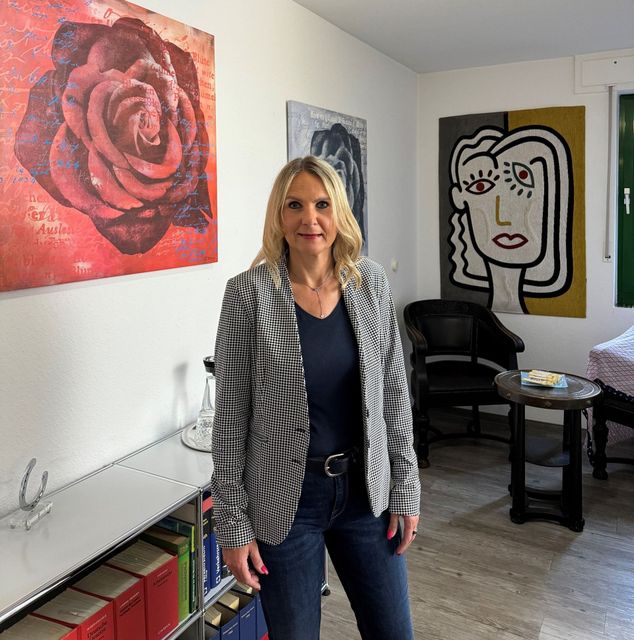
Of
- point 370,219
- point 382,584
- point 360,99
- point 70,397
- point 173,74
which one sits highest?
point 360,99

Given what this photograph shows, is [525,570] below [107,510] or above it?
below

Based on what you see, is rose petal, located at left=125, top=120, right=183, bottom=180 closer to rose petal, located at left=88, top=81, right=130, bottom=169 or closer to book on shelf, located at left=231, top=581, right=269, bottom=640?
rose petal, located at left=88, top=81, right=130, bottom=169

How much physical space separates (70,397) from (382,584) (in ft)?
3.42

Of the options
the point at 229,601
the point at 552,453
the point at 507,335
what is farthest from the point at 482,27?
the point at 229,601

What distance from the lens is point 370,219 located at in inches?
149

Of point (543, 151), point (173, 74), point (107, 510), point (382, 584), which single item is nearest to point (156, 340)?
point (107, 510)

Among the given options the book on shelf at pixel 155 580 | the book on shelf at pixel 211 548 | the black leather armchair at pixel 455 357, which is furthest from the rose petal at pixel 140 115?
the black leather armchair at pixel 455 357

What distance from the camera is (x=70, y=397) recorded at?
5.97 ft

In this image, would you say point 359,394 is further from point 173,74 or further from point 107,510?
point 173,74

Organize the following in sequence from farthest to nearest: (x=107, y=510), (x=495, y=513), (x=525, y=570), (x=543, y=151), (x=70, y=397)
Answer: (x=543, y=151) → (x=495, y=513) → (x=525, y=570) → (x=70, y=397) → (x=107, y=510)

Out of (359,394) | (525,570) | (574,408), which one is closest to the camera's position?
(359,394)

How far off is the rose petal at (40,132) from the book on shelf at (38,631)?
1.07m

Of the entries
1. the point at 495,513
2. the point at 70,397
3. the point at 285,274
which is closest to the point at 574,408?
the point at 495,513

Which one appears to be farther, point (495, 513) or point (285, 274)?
point (495, 513)
